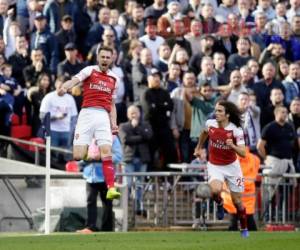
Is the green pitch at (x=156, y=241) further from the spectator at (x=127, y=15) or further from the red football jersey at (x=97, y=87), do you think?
the spectator at (x=127, y=15)

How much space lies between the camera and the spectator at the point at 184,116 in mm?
28025

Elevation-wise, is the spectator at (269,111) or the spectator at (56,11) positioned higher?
the spectator at (56,11)

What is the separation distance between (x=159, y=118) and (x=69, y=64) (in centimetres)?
219

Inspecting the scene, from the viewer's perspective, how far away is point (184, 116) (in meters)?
28.2

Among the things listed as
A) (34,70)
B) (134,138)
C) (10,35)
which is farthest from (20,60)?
(134,138)

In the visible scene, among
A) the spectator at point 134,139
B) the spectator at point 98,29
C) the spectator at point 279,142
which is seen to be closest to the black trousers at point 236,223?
the spectator at point 279,142

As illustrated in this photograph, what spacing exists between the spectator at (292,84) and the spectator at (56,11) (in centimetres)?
499

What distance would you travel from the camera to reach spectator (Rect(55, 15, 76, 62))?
28.8 meters

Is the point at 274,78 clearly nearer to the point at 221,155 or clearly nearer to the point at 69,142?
the point at 69,142

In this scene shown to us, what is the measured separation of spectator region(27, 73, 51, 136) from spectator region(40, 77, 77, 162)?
0.81 feet

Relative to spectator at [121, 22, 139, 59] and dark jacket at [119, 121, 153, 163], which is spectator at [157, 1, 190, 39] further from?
dark jacket at [119, 121, 153, 163]

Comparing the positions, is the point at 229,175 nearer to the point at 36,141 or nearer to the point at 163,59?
the point at 36,141

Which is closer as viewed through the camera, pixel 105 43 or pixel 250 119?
pixel 250 119

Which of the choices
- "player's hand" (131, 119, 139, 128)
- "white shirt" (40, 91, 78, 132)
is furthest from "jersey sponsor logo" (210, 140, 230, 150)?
"white shirt" (40, 91, 78, 132)
